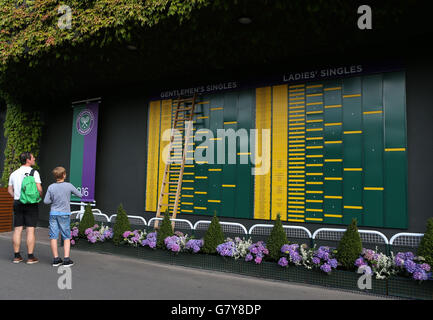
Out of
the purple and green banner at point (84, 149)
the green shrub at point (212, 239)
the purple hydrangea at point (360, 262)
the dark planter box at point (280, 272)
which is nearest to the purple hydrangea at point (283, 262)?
the dark planter box at point (280, 272)

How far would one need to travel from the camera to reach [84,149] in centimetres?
1099

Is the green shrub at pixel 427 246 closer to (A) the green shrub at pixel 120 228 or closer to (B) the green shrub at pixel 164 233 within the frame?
(B) the green shrub at pixel 164 233

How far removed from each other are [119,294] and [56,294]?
33.4 inches

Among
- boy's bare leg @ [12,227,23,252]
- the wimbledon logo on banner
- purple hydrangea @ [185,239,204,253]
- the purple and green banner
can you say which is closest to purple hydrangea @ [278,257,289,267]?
purple hydrangea @ [185,239,204,253]

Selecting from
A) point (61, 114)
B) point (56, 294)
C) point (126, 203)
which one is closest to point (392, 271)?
point (56, 294)

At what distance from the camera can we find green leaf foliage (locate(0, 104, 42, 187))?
11789mm

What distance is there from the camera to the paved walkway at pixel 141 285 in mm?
4617

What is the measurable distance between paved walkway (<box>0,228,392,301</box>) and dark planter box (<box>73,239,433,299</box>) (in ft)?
0.39

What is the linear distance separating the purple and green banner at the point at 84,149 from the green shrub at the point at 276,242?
680cm

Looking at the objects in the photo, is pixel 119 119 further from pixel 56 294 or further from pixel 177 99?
pixel 56 294

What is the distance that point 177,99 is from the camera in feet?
31.2

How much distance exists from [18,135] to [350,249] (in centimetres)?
1160
